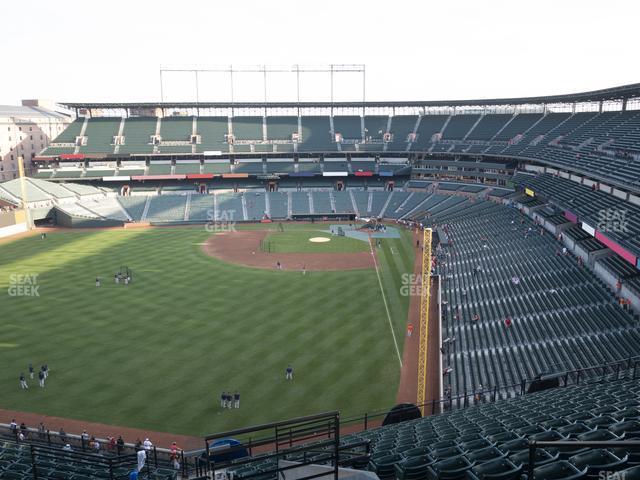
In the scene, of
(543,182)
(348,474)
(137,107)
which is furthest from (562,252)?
(137,107)

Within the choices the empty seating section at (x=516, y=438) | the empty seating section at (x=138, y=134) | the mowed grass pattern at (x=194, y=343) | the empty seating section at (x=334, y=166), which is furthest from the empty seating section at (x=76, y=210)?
the empty seating section at (x=516, y=438)

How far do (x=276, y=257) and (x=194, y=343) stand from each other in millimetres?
24881

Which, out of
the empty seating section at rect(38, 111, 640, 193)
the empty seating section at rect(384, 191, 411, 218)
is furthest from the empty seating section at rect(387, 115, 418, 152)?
the empty seating section at rect(384, 191, 411, 218)

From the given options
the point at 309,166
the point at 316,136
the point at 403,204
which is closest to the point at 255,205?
the point at 309,166

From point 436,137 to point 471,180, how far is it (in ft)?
45.2

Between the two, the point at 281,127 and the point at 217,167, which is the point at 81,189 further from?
the point at 281,127

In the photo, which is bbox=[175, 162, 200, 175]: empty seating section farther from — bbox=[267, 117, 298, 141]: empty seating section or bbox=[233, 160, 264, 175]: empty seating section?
bbox=[267, 117, 298, 141]: empty seating section

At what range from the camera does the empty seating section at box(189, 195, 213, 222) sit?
81.9m

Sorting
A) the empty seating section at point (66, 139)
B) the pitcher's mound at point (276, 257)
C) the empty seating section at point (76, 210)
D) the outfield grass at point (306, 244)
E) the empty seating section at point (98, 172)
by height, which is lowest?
the pitcher's mound at point (276, 257)

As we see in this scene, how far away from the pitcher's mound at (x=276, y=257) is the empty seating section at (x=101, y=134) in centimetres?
4159

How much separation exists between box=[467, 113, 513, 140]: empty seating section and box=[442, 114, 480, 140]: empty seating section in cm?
174

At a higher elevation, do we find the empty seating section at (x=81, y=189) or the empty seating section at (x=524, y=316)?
the empty seating section at (x=81, y=189)

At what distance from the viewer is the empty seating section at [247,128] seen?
316ft

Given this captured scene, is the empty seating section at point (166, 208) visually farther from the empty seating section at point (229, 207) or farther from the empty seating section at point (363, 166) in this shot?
the empty seating section at point (363, 166)
